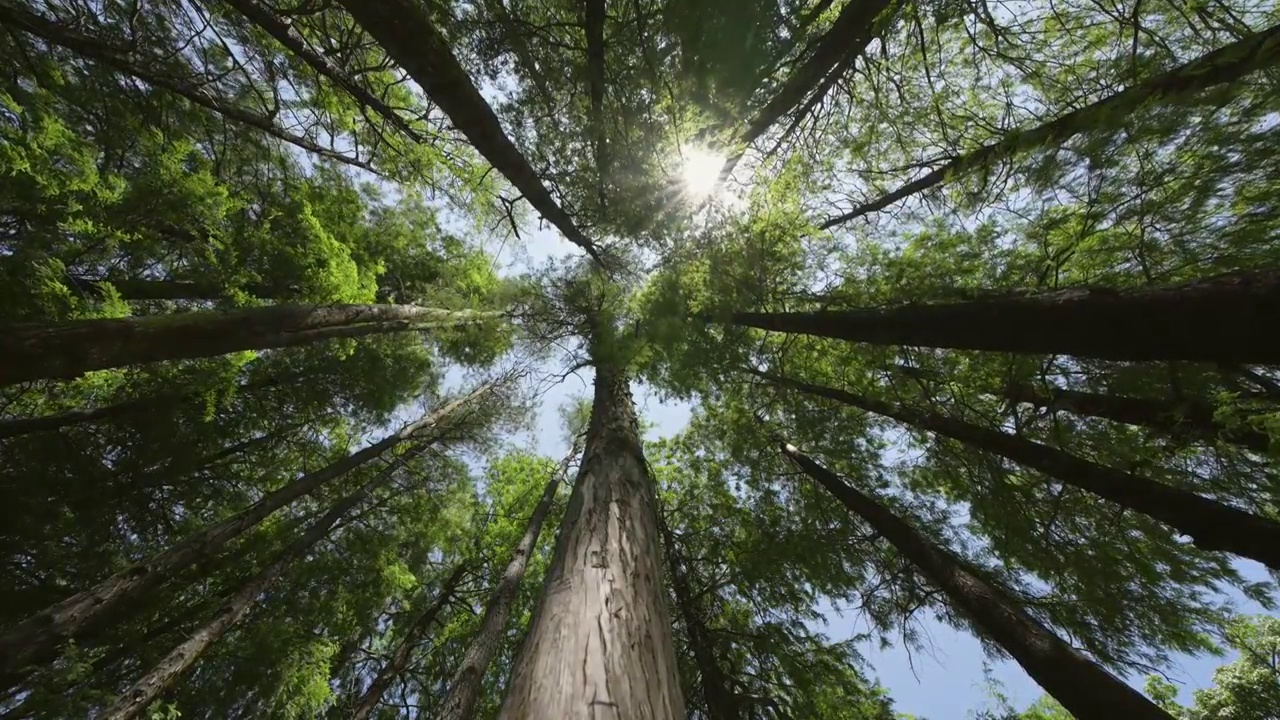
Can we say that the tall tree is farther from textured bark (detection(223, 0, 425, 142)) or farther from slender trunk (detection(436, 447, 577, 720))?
textured bark (detection(223, 0, 425, 142))

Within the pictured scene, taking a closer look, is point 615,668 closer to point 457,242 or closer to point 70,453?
point 70,453

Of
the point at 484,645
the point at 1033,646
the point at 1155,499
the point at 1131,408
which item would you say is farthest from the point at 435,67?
the point at 1131,408

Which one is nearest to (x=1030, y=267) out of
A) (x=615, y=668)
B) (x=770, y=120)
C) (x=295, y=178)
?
(x=770, y=120)

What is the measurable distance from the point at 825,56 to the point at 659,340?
12.5ft

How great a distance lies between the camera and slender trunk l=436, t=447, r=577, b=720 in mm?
4730

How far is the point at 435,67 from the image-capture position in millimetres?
3531

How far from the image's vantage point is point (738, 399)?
809 centimetres

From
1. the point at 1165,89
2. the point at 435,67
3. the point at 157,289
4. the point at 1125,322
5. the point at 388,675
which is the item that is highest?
the point at 157,289

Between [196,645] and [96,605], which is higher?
[96,605]

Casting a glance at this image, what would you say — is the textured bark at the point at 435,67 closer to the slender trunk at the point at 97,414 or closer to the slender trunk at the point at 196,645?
the slender trunk at the point at 97,414

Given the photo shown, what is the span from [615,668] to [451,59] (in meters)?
4.25

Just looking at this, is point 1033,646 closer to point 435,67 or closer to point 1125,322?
point 1125,322

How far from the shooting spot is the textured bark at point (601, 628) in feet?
4.48

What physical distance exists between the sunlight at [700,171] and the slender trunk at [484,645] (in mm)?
5834
